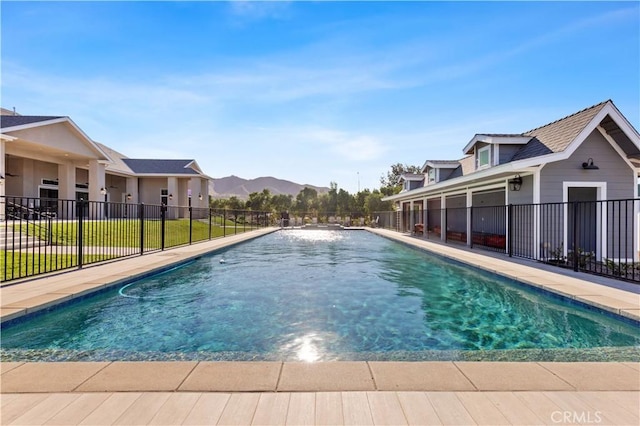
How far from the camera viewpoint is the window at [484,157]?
12.1 metres

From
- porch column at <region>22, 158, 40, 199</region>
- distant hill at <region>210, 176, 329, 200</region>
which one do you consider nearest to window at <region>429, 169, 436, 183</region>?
porch column at <region>22, 158, 40, 199</region>

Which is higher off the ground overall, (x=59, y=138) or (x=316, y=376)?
(x=59, y=138)

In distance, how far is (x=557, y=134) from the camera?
32.2 ft

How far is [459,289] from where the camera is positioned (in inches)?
254

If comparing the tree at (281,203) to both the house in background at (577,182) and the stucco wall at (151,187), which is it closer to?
the stucco wall at (151,187)

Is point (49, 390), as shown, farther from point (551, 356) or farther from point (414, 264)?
point (414, 264)

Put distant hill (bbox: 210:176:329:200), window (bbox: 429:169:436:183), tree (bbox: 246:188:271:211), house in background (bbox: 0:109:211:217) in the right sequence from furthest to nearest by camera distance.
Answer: distant hill (bbox: 210:176:329:200) → tree (bbox: 246:188:271:211) → window (bbox: 429:169:436:183) → house in background (bbox: 0:109:211:217)

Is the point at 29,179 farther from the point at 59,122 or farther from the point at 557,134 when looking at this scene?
the point at 557,134

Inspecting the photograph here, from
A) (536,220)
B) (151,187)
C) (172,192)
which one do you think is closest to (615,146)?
(536,220)

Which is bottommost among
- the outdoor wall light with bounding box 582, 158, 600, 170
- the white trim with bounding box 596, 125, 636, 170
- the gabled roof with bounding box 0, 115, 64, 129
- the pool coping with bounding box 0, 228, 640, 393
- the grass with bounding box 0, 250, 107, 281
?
the pool coping with bounding box 0, 228, 640, 393

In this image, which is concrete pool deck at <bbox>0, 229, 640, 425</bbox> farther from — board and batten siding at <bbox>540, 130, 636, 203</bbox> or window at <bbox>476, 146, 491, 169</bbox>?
window at <bbox>476, 146, 491, 169</bbox>

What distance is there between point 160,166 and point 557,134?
27.8m

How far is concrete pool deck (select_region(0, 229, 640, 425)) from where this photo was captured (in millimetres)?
1895

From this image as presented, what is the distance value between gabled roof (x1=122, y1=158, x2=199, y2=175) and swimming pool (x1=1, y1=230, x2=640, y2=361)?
21.9 m
